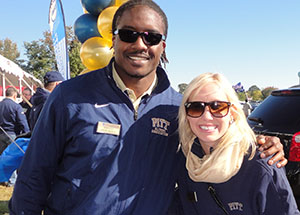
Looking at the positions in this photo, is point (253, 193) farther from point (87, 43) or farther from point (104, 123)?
point (87, 43)

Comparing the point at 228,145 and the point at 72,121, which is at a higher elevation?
the point at 72,121

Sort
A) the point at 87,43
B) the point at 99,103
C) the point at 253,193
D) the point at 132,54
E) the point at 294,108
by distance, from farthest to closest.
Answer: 1. the point at 87,43
2. the point at 294,108
3. the point at 132,54
4. the point at 99,103
5. the point at 253,193

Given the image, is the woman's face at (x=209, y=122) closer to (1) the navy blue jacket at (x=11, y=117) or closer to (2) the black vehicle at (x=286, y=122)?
(2) the black vehicle at (x=286, y=122)

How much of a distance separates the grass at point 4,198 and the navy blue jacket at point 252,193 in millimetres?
4391

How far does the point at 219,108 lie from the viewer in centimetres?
173

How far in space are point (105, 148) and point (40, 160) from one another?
0.38 meters

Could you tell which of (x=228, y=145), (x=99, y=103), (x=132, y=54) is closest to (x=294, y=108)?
(x=228, y=145)

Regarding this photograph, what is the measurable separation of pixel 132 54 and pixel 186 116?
0.53 metres

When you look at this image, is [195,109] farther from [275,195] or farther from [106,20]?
[106,20]

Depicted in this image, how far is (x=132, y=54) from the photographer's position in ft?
6.06

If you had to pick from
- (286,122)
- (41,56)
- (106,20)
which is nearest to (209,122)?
(286,122)

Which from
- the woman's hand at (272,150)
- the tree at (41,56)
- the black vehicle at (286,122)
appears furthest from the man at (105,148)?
the tree at (41,56)

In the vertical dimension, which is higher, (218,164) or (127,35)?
(127,35)

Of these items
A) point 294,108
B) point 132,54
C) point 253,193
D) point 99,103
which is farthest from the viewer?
point 294,108
